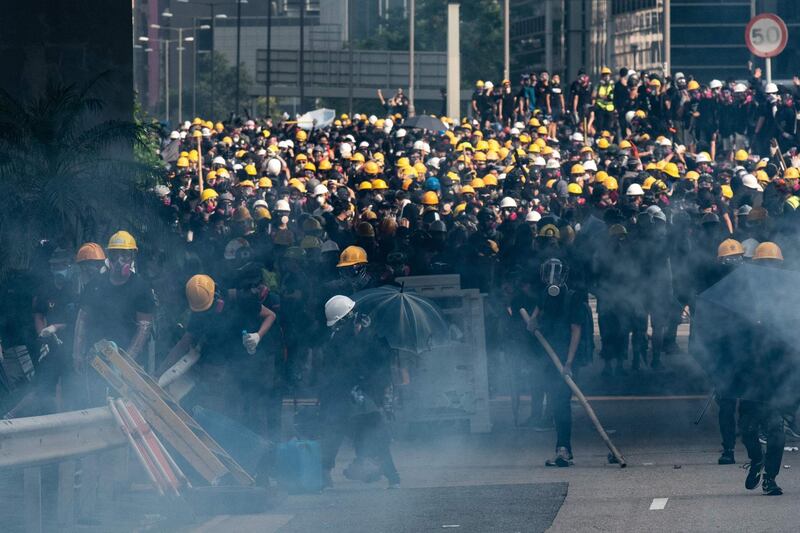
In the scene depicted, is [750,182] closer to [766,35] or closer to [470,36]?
[766,35]

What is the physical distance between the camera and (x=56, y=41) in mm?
20094

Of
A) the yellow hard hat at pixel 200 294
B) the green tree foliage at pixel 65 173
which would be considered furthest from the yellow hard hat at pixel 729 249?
the green tree foliage at pixel 65 173

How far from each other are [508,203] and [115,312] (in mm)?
10162

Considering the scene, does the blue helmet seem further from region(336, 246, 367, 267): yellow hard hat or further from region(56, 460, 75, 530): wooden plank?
region(56, 460, 75, 530): wooden plank

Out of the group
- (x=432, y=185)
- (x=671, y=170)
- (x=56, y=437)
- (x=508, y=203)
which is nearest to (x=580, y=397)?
(x=56, y=437)

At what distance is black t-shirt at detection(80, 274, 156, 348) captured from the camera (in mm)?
11047

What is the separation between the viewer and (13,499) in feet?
31.8

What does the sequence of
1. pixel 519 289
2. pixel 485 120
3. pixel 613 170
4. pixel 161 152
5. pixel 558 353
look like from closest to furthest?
pixel 558 353, pixel 519 289, pixel 613 170, pixel 161 152, pixel 485 120

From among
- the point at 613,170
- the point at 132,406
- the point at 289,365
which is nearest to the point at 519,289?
the point at 289,365

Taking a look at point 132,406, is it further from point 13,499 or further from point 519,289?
point 519,289

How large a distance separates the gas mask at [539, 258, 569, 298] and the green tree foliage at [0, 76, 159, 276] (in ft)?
25.9

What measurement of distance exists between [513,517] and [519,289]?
150 inches

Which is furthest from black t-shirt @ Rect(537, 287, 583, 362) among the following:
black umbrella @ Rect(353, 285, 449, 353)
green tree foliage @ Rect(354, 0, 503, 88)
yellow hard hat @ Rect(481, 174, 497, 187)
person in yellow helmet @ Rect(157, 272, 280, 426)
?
green tree foliage @ Rect(354, 0, 503, 88)

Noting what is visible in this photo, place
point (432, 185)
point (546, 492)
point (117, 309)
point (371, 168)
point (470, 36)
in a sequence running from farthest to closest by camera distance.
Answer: point (470, 36) → point (371, 168) → point (432, 185) → point (117, 309) → point (546, 492)
